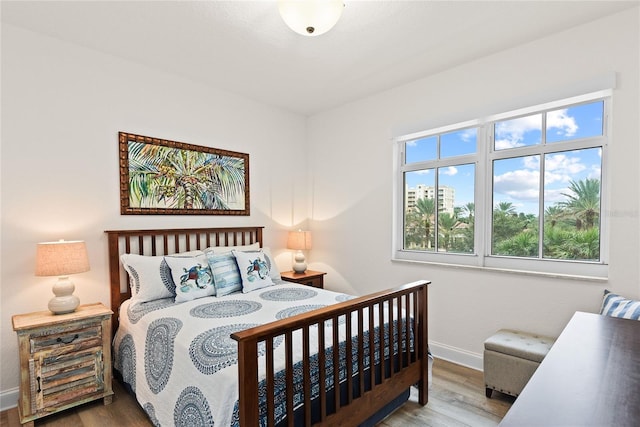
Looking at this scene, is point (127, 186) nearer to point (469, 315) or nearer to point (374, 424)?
point (374, 424)

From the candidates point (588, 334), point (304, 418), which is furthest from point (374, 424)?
point (588, 334)

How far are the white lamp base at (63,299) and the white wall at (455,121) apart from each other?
8.19ft

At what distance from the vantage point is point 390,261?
11.1ft

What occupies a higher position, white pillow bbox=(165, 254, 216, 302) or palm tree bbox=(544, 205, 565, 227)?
palm tree bbox=(544, 205, 565, 227)

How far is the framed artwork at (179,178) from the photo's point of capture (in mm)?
2812

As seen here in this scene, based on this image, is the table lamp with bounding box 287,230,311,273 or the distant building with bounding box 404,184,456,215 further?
the table lamp with bounding box 287,230,311,273

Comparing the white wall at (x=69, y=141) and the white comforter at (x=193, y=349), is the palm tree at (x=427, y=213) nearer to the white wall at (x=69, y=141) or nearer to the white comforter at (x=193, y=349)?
the white comforter at (x=193, y=349)

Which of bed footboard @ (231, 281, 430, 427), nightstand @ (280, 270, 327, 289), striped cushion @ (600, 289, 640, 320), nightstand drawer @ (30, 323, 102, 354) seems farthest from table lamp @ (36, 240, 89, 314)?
striped cushion @ (600, 289, 640, 320)

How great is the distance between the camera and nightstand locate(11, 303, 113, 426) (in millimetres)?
2002

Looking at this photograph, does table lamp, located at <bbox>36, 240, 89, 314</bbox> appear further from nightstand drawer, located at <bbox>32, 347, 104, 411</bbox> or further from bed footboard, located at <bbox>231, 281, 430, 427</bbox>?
bed footboard, located at <bbox>231, 281, 430, 427</bbox>

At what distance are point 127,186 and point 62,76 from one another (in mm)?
913

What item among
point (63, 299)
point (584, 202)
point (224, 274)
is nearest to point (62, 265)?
point (63, 299)

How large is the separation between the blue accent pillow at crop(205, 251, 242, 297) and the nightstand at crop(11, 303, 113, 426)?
2.51 feet

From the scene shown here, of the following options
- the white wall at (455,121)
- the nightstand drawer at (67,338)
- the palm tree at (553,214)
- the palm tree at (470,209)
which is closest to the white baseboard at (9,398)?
the nightstand drawer at (67,338)
